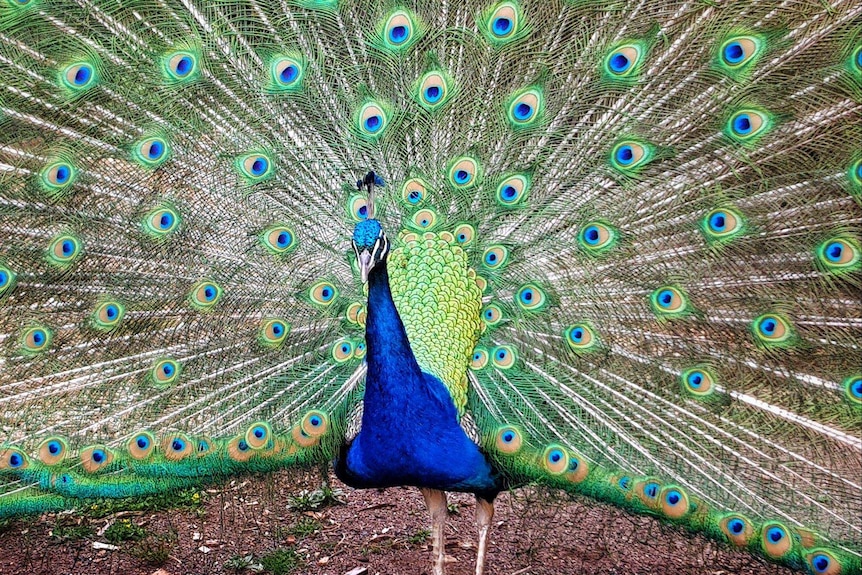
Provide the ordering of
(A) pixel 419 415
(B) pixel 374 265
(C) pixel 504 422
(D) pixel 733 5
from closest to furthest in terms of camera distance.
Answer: (B) pixel 374 265, (D) pixel 733 5, (A) pixel 419 415, (C) pixel 504 422

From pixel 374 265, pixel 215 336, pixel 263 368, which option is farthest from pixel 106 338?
pixel 374 265

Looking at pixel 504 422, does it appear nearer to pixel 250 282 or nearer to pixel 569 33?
pixel 250 282

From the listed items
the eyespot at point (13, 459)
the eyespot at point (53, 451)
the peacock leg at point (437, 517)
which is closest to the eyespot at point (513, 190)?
the peacock leg at point (437, 517)

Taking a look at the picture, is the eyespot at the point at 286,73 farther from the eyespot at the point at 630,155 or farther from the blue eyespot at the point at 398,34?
the eyespot at the point at 630,155

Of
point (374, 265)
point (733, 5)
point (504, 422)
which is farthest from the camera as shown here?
point (504, 422)

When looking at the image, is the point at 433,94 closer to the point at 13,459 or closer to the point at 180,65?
the point at 180,65

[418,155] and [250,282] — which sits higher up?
[418,155]

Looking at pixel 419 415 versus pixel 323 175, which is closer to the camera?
pixel 419 415
